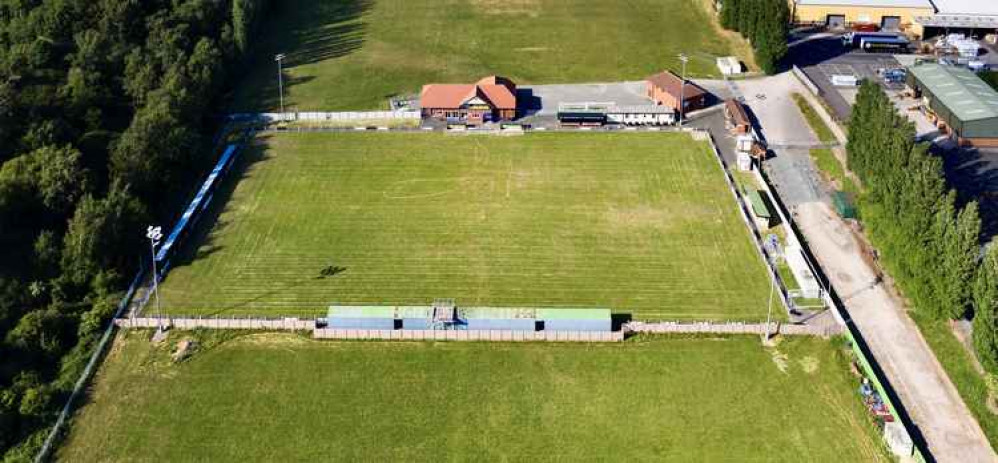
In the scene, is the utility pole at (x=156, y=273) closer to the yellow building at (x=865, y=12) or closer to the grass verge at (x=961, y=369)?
the grass verge at (x=961, y=369)

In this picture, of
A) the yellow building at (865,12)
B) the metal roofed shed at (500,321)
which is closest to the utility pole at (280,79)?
the metal roofed shed at (500,321)

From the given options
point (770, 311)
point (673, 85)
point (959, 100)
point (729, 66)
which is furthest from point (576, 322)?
point (729, 66)

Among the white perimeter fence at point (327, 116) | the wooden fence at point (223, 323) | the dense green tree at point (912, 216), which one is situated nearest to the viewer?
the dense green tree at point (912, 216)

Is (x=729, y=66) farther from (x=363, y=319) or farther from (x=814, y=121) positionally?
(x=363, y=319)

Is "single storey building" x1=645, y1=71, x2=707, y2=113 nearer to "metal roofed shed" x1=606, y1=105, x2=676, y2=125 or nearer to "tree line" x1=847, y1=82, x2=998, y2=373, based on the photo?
"metal roofed shed" x1=606, y1=105, x2=676, y2=125

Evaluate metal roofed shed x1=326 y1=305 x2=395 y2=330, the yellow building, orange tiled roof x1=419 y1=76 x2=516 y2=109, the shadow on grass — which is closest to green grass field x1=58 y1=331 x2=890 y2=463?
metal roofed shed x1=326 y1=305 x2=395 y2=330

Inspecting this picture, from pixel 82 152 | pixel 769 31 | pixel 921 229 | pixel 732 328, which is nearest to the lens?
pixel 732 328

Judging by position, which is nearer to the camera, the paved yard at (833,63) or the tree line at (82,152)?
the tree line at (82,152)
